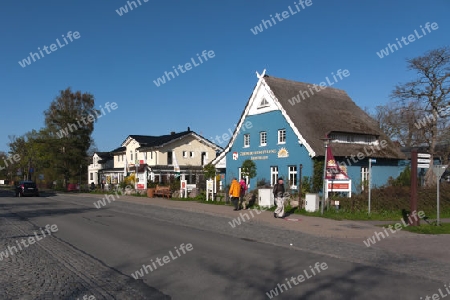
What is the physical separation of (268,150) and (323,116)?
4.50 m

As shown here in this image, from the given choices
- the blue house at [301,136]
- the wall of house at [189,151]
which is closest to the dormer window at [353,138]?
the blue house at [301,136]

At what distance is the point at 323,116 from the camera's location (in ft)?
97.8

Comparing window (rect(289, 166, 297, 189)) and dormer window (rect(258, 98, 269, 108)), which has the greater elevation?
dormer window (rect(258, 98, 269, 108))

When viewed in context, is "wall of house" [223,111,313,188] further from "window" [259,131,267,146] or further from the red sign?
the red sign

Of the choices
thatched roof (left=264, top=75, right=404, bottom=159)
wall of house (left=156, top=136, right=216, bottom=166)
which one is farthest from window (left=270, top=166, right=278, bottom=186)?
wall of house (left=156, top=136, right=216, bottom=166)

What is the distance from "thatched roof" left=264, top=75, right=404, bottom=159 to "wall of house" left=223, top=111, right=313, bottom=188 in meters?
0.87

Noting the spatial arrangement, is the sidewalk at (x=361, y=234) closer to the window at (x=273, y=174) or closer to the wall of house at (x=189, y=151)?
the window at (x=273, y=174)

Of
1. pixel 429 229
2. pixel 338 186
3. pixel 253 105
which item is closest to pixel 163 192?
pixel 253 105

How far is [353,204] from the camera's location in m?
19.6

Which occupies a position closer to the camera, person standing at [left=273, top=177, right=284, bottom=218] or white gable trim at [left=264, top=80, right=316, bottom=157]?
person standing at [left=273, top=177, right=284, bottom=218]

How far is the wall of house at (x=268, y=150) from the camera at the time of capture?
2733 centimetres

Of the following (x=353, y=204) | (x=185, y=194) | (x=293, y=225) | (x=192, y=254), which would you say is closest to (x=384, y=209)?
(x=353, y=204)

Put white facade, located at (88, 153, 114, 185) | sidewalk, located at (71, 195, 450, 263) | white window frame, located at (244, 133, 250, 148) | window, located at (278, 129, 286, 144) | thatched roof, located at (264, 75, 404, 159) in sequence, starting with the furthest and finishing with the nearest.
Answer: white facade, located at (88, 153, 114, 185)
white window frame, located at (244, 133, 250, 148)
window, located at (278, 129, 286, 144)
thatched roof, located at (264, 75, 404, 159)
sidewalk, located at (71, 195, 450, 263)

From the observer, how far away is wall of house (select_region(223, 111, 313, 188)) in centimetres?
2733
